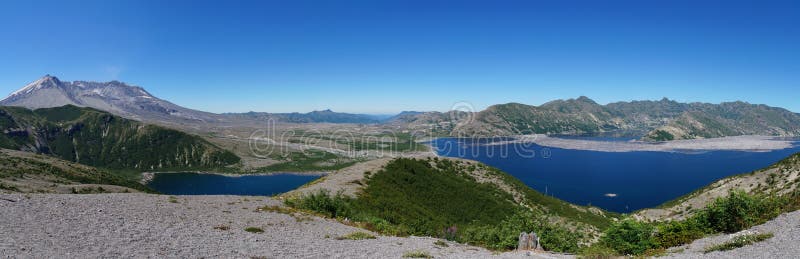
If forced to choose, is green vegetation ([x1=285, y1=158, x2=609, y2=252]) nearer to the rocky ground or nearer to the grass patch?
the grass patch

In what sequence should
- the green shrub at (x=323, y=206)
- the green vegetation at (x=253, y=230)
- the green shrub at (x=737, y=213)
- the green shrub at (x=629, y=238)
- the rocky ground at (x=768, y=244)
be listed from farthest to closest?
the green shrub at (x=323, y=206) → the green vegetation at (x=253, y=230) → the green shrub at (x=737, y=213) → the green shrub at (x=629, y=238) → the rocky ground at (x=768, y=244)

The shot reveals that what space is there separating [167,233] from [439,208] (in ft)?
135

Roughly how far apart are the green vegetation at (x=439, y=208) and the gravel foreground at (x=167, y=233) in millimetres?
Result: 4864

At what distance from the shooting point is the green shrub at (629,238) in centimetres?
1864

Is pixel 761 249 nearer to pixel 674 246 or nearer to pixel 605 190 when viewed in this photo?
pixel 674 246

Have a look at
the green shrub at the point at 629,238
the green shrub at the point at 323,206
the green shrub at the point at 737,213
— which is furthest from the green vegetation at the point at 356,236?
the green shrub at the point at 737,213

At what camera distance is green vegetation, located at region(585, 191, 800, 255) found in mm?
18797

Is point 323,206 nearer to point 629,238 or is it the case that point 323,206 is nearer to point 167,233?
point 167,233

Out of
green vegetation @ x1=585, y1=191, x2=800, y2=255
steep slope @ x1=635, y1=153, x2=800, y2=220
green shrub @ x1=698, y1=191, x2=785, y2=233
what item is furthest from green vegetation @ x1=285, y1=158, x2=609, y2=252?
steep slope @ x1=635, y1=153, x2=800, y2=220

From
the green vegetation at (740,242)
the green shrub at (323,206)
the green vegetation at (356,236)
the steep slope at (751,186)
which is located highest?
the green vegetation at (740,242)

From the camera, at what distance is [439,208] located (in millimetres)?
53250

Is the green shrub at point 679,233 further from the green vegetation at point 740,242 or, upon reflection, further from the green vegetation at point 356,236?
the green vegetation at point 356,236

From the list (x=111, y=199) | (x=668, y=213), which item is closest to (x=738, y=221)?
(x=111, y=199)


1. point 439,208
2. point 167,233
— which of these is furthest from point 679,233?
point 439,208
